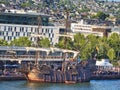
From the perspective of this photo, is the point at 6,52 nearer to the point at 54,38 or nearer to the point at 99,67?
the point at 99,67

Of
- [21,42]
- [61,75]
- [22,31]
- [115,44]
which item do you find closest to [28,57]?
[21,42]

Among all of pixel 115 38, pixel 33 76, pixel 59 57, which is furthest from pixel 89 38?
pixel 33 76

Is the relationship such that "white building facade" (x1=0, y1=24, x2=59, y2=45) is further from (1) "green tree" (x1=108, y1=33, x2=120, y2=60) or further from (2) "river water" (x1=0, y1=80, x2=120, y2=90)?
(2) "river water" (x1=0, y1=80, x2=120, y2=90)

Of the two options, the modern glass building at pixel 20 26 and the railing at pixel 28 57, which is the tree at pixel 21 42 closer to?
the railing at pixel 28 57

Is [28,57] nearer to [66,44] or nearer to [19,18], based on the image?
[66,44]

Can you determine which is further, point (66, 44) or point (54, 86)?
point (66, 44)

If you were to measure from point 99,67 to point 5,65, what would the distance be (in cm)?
1072

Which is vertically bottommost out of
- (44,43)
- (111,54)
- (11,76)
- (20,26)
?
(111,54)

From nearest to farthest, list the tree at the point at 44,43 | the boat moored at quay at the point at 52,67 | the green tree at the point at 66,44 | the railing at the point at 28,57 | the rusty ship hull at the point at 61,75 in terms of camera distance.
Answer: the rusty ship hull at the point at 61,75
the boat moored at quay at the point at 52,67
the railing at the point at 28,57
the green tree at the point at 66,44
the tree at the point at 44,43

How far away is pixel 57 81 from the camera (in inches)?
2179

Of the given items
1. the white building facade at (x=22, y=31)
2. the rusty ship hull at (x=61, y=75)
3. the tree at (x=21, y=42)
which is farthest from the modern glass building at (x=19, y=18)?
the rusty ship hull at (x=61, y=75)

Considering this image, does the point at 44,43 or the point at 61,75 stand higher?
the point at 44,43

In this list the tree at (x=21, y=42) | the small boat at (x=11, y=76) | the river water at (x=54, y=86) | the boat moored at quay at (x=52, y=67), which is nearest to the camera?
the river water at (x=54, y=86)

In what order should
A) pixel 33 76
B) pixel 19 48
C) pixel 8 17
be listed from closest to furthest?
pixel 33 76 < pixel 19 48 < pixel 8 17
